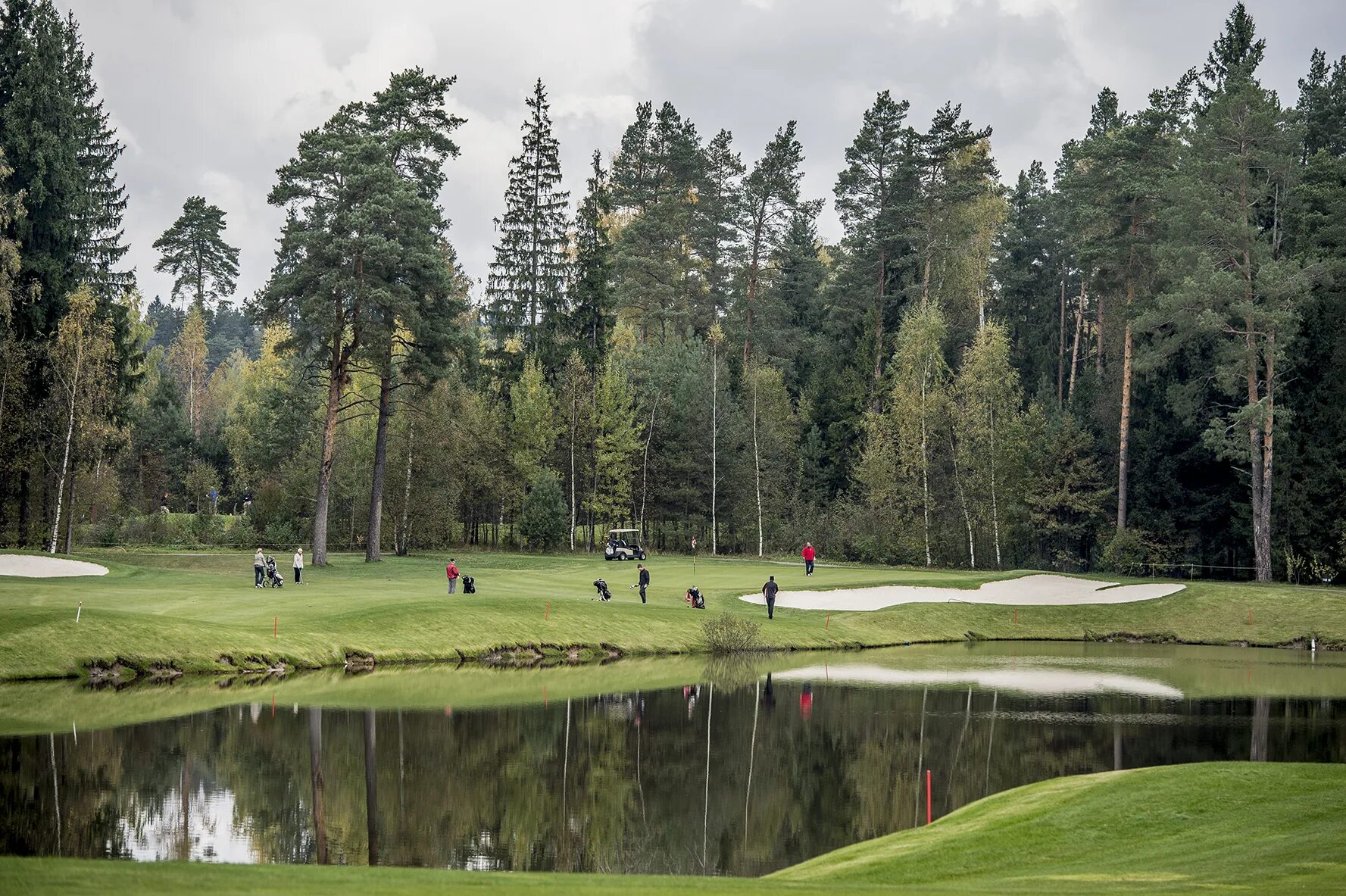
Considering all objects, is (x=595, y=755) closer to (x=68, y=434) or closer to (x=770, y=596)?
(x=770, y=596)

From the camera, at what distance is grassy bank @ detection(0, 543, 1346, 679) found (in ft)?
97.2

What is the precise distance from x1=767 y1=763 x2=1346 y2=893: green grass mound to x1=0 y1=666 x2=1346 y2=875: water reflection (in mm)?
1922

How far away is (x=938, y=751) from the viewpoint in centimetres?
2367

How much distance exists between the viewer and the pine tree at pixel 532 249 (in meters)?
79.0

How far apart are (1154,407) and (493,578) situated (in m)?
34.0

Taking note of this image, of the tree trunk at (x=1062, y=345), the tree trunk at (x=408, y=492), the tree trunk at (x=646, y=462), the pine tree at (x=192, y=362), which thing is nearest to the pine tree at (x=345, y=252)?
the tree trunk at (x=408, y=492)

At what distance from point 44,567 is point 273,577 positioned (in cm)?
759

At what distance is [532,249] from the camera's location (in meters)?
80.1

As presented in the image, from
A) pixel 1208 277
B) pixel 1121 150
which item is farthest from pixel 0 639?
pixel 1121 150

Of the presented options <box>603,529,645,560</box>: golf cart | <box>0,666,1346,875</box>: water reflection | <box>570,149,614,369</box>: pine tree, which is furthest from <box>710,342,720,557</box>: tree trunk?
<box>0,666,1346,875</box>: water reflection

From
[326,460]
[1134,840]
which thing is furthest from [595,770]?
[326,460]

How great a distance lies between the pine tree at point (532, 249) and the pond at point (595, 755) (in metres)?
48.1

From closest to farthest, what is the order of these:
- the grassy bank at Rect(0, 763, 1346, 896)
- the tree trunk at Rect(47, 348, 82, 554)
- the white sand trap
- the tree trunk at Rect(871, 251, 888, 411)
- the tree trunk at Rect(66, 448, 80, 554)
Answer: the grassy bank at Rect(0, 763, 1346, 896), the white sand trap, the tree trunk at Rect(47, 348, 82, 554), the tree trunk at Rect(66, 448, 80, 554), the tree trunk at Rect(871, 251, 888, 411)

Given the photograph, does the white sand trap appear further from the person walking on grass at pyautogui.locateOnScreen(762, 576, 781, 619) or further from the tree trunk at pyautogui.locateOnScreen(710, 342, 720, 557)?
the tree trunk at pyautogui.locateOnScreen(710, 342, 720, 557)
